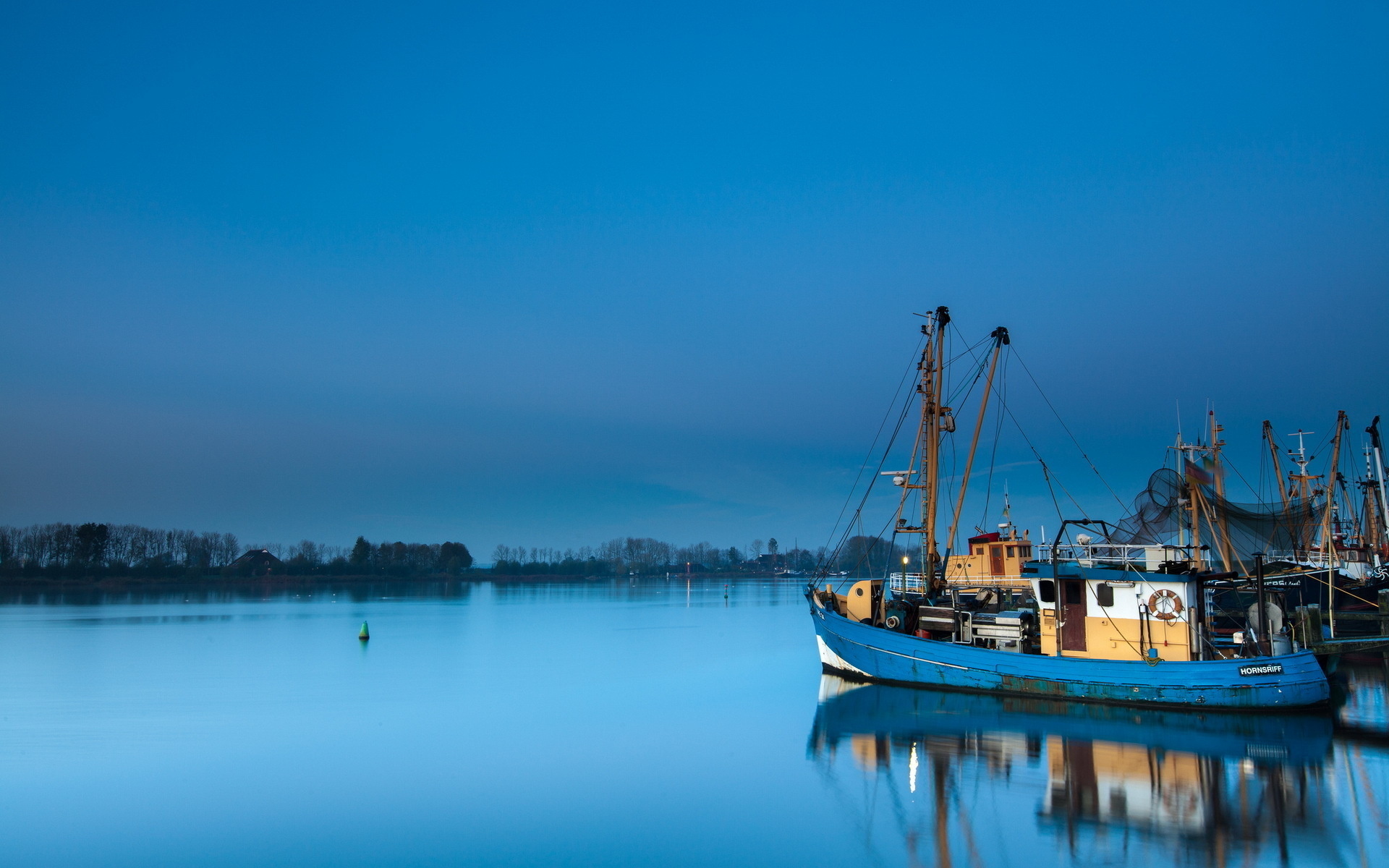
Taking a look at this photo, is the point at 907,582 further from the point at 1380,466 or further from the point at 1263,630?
the point at 1380,466

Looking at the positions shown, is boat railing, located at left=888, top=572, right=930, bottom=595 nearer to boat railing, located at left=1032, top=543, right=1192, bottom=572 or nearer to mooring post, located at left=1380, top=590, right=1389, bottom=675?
boat railing, located at left=1032, top=543, right=1192, bottom=572

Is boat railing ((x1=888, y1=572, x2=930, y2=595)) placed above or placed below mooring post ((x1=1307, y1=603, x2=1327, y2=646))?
above

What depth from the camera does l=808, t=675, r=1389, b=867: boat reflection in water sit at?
13664 millimetres

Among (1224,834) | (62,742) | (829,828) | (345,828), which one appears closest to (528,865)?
(345,828)

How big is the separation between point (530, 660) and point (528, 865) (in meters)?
31.0

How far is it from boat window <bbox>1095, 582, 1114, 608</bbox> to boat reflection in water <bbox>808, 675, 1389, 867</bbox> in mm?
2815

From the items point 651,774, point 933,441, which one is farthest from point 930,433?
point 651,774

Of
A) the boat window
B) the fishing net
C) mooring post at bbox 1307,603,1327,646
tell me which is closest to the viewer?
the boat window

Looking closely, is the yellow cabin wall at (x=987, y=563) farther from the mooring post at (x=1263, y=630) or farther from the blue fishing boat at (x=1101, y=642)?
the mooring post at (x=1263, y=630)

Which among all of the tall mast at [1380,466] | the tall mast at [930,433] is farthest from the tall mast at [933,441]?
the tall mast at [1380,466]

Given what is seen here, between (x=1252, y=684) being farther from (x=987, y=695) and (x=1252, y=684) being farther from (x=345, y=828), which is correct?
(x=345, y=828)

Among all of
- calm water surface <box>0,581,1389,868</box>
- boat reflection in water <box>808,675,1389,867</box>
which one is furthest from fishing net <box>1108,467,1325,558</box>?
boat reflection in water <box>808,675,1389,867</box>

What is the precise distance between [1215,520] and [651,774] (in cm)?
2862

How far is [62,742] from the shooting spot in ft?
75.3
